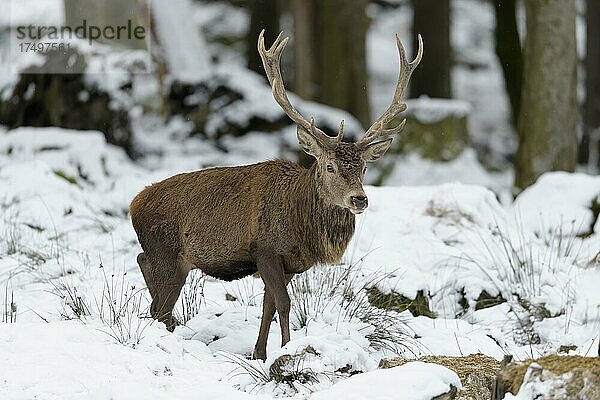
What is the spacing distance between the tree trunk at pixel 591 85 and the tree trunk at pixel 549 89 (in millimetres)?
7561

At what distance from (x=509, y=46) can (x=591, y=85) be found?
3.91 metres

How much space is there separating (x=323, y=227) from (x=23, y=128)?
23.4ft

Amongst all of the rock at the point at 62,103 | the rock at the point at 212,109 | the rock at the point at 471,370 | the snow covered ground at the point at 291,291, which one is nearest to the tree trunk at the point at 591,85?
the snow covered ground at the point at 291,291

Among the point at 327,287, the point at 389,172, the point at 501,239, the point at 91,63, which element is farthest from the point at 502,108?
the point at 327,287

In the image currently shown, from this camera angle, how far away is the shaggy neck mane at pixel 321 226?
745 centimetres

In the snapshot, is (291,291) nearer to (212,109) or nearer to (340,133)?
(340,133)

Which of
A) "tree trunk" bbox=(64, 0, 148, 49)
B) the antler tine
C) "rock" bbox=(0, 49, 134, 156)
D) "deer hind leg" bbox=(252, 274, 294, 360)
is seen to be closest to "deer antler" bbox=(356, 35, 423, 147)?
the antler tine

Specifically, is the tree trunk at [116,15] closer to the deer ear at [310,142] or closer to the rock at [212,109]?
the rock at [212,109]

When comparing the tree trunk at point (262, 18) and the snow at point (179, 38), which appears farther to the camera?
the tree trunk at point (262, 18)

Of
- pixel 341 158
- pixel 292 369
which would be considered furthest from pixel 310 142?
pixel 292 369

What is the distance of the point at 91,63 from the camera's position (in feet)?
47.5

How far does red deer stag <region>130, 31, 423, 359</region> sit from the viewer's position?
7367 mm

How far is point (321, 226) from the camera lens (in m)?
7.47

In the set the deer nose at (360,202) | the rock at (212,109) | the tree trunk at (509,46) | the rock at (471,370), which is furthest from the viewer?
the tree trunk at (509,46)
